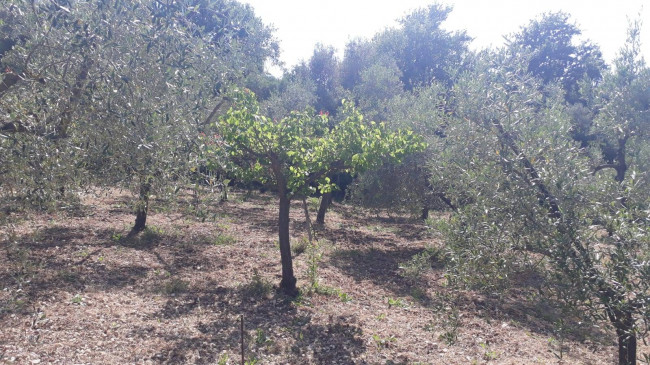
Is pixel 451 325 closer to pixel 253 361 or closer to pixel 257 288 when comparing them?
A: pixel 253 361

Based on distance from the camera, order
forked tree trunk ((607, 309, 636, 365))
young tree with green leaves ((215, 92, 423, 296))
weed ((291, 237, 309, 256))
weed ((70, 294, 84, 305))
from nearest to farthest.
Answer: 1. forked tree trunk ((607, 309, 636, 365))
2. weed ((70, 294, 84, 305))
3. young tree with green leaves ((215, 92, 423, 296))
4. weed ((291, 237, 309, 256))

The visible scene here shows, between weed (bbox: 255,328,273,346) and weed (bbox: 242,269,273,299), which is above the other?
weed (bbox: 242,269,273,299)

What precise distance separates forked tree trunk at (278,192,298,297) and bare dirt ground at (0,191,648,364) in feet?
1.13

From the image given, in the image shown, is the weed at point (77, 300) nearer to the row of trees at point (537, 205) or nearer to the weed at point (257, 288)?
the weed at point (257, 288)

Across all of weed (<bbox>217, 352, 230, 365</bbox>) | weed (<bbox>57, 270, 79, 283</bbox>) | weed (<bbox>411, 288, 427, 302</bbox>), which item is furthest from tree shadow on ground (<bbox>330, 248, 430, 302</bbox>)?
weed (<bbox>57, 270, 79, 283</bbox>)

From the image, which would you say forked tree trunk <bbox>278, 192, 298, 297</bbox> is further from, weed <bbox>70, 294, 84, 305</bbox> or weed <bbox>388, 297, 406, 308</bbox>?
weed <bbox>70, 294, 84, 305</bbox>

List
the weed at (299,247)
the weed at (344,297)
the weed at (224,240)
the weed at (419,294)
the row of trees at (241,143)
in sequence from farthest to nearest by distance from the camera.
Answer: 1. the weed at (224,240)
2. the weed at (299,247)
3. the weed at (419,294)
4. the weed at (344,297)
5. the row of trees at (241,143)

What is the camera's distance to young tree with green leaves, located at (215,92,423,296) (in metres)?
8.80

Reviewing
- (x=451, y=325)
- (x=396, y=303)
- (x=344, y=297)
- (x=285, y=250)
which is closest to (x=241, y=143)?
(x=285, y=250)

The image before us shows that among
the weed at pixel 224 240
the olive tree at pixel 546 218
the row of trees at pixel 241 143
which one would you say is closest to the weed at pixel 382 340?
the row of trees at pixel 241 143

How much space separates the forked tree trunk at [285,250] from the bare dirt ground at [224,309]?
34 cm

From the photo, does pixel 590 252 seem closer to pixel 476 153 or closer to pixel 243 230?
pixel 476 153

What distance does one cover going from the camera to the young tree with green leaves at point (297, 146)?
8805 millimetres

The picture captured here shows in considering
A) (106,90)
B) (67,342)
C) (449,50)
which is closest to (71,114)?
(106,90)
